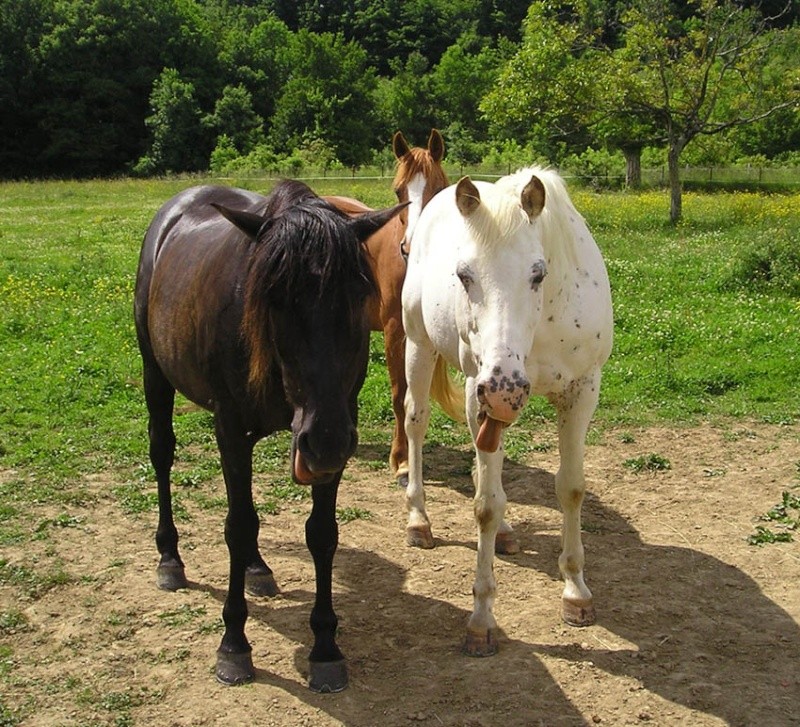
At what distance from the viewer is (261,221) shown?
344 cm

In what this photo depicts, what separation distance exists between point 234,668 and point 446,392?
3025 millimetres

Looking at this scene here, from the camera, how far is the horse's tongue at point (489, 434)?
386 centimetres

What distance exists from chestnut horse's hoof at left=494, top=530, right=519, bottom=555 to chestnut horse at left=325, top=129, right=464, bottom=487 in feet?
4.14

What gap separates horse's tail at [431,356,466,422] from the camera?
20.8ft

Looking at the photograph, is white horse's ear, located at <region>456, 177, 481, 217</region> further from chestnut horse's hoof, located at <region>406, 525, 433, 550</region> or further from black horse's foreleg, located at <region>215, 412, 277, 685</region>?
chestnut horse's hoof, located at <region>406, 525, 433, 550</region>

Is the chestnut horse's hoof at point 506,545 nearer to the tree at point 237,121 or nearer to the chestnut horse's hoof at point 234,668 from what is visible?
the chestnut horse's hoof at point 234,668

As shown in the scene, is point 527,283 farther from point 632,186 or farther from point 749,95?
point 632,186

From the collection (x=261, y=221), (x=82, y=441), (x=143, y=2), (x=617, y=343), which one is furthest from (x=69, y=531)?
(x=143, y=2)

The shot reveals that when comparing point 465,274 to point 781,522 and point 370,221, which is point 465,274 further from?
point 781,522

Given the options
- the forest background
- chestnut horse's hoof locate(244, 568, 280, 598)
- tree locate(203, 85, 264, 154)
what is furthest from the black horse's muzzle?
tree locate(203, 85, 264, 154)

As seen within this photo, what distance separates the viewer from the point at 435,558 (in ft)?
17.0

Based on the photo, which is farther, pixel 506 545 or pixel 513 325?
pixel 506 545

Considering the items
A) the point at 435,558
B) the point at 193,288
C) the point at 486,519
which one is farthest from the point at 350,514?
the point at 193,288

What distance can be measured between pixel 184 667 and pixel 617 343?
645 centimetres
